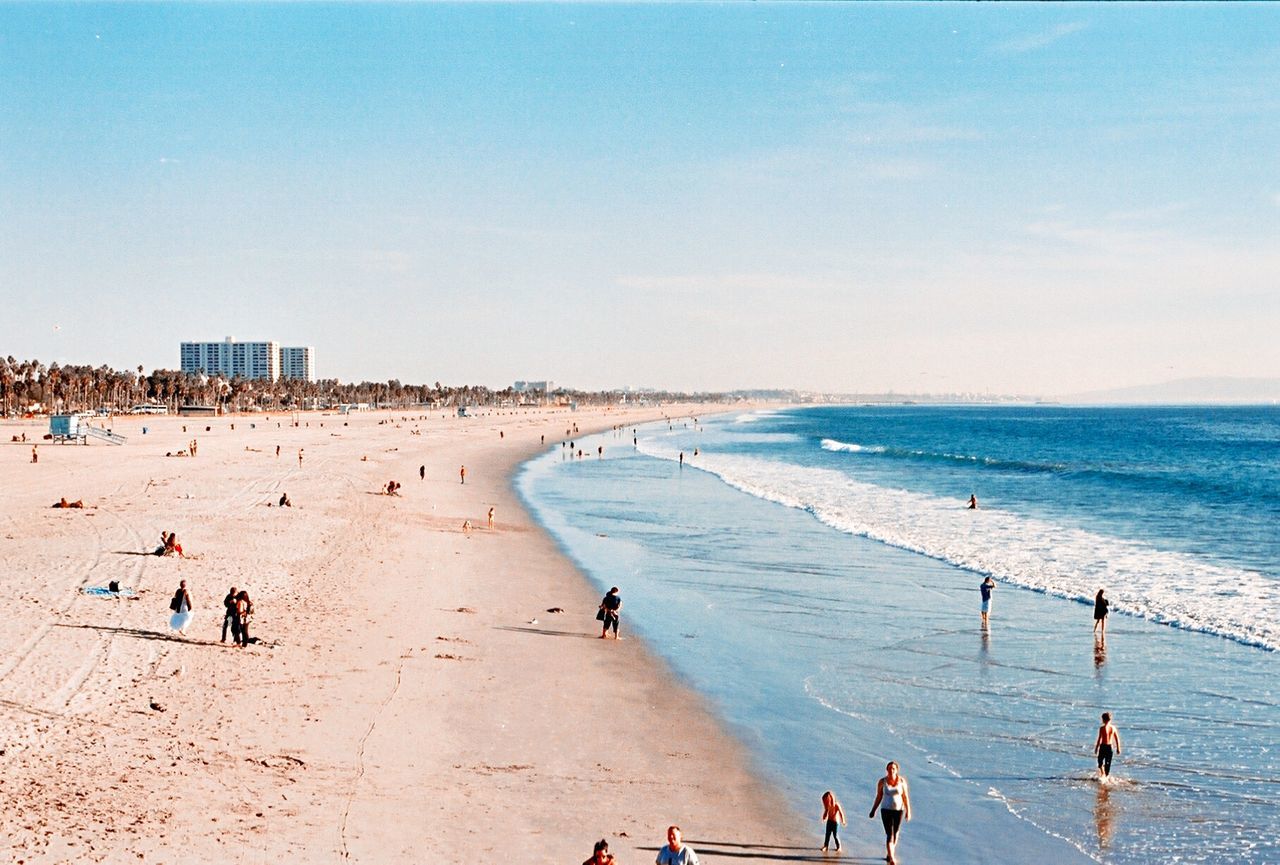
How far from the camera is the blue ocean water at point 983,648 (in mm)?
12016

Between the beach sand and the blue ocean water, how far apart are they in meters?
1.73

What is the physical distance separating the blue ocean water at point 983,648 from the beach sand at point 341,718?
1.73 metres

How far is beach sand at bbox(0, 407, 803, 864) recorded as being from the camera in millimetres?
10430

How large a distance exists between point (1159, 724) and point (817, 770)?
6.10 meters

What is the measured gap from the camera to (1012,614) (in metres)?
22.8

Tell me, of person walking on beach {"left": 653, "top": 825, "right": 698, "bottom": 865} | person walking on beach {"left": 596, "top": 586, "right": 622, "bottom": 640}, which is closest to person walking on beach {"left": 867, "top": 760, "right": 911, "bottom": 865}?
person walking on beach {"left": 653, "top": 825, "right": 698, "bottom": 865}

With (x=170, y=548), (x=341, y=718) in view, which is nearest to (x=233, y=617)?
(x=341, y=718)

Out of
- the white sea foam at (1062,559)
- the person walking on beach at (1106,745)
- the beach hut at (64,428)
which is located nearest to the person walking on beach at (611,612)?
the person walking on beach at (1106,745)

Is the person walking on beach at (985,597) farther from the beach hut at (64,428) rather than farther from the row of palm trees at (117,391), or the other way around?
the row of palm trees at (117,391)

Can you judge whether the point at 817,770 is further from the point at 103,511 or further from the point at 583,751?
the point at 103,511

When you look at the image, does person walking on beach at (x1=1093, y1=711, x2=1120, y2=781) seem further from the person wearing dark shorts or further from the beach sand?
the person wearing dark shorts

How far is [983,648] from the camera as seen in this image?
19578mm

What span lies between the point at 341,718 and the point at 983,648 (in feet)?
42.1

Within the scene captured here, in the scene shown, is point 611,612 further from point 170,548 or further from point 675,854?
point 170,548
